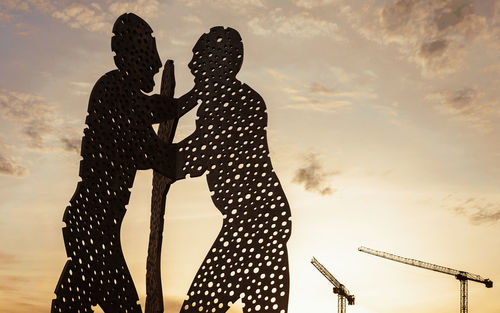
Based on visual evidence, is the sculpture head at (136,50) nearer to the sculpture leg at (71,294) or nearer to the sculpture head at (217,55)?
the sculpture head at (217,55)

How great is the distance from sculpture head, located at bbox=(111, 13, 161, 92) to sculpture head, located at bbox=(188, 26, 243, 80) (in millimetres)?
567

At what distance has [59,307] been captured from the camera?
270 inches

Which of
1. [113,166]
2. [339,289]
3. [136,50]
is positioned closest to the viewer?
[113,166]

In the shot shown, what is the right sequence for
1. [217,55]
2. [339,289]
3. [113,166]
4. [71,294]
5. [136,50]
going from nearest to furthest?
[71,294] → [113,166] → [136,50] → [217,55] → [339,289]

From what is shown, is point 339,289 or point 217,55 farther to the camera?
point 339,289

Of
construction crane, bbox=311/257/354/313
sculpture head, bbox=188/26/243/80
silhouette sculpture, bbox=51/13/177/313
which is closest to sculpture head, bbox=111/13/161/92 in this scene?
silhouette sculpture, bbox=51/13/177/313

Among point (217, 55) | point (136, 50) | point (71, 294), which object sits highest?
point (217, 55)

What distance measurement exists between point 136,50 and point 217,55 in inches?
40.8

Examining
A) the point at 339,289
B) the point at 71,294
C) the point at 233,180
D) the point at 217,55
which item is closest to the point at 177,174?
the point at 233,180

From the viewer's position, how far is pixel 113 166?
25.6ft

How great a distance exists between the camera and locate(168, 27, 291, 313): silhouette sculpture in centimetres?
771

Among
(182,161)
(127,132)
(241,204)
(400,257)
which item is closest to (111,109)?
(127,132)

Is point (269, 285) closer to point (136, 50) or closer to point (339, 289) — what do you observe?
point (136, 50)

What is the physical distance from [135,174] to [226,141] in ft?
3.72
